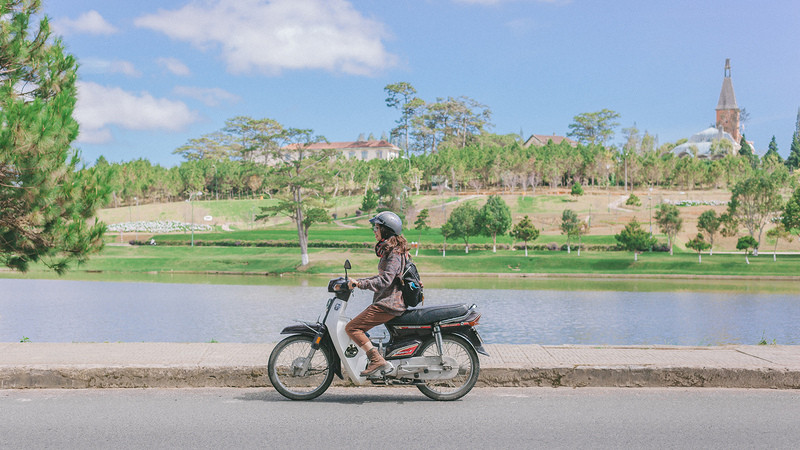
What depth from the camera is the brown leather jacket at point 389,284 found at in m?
7.04

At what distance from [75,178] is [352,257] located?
46040mm

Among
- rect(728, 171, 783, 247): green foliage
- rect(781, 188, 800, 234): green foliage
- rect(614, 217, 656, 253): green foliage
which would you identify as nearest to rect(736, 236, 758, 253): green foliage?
rect(728, 171, 783, 247): green foliage

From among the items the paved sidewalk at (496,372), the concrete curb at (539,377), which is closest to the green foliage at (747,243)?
the paved sidewalk at (496,372)

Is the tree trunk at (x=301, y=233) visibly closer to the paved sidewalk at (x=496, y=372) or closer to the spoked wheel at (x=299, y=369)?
the paved sidewalk at (x=496, y=372)

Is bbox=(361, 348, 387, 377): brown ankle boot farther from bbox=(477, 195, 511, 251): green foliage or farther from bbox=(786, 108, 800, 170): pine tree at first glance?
bbox=(786, 108, 800, 170): pine tree

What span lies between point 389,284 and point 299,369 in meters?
1.24

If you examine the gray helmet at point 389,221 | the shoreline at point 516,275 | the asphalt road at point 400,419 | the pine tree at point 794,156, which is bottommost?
the shoreline at point 516,275

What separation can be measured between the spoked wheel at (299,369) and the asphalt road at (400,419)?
14cm

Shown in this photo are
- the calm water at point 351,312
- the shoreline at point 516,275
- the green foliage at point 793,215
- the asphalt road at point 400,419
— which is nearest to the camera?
the asphalt road at point 400,419

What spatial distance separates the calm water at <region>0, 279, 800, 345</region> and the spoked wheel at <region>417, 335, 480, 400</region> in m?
12.4

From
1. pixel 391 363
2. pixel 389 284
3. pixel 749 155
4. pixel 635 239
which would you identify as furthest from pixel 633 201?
pixel 389 284

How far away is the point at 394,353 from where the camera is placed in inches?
284

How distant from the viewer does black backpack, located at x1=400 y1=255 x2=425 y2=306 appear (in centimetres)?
714

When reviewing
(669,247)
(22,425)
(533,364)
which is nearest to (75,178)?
(22,425)
